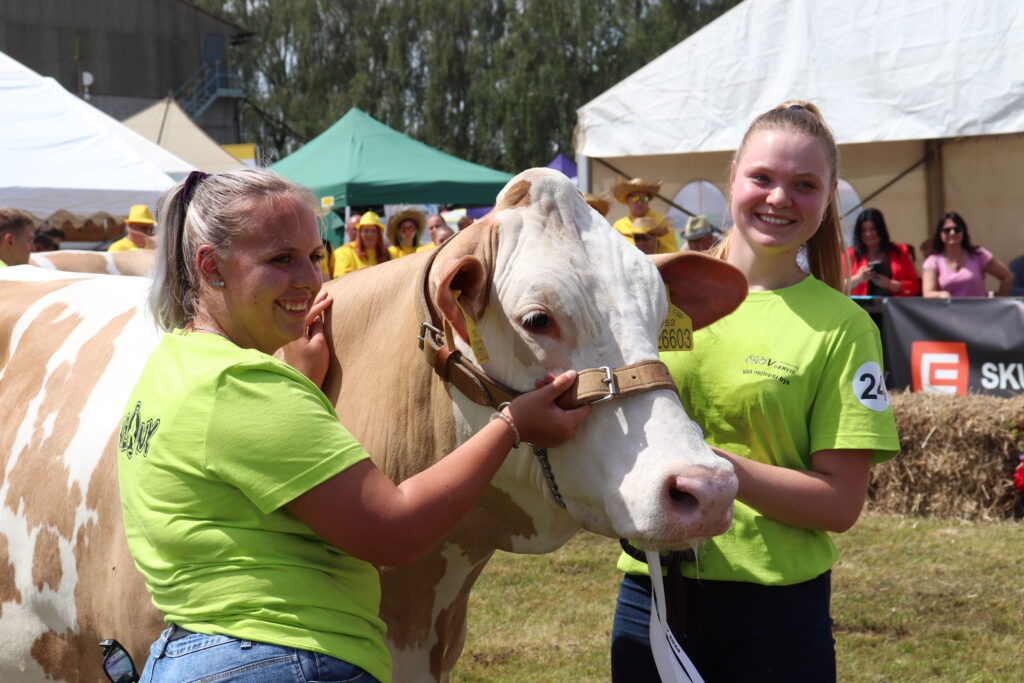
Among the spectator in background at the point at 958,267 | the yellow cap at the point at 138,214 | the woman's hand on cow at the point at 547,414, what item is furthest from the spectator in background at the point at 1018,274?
the woman's hand on cow at the point at 547,414

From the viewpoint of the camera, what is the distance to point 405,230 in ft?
36.3

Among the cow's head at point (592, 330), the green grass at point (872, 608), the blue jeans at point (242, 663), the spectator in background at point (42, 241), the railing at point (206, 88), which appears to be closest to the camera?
the blue jeans at point (242, 663)

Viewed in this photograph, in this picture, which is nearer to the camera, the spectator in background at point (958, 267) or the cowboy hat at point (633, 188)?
the cowboy hat at point (633, 188)

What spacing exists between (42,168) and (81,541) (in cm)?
613

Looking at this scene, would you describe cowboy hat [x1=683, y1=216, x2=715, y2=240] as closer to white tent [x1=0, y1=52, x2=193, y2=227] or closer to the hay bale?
the hay bale

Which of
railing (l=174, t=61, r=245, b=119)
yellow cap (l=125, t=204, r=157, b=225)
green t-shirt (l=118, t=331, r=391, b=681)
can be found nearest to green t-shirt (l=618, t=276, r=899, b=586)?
green t-shirt (l=118, t=331, r=391, b=681)

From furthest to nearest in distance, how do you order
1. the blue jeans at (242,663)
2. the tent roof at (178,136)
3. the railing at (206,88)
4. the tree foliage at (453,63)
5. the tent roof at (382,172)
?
the railing at (206,88), the tree foliage at (453,63), the tent roof at (178,136), the tent roof at (382,172), the blue jeans at (242,663)

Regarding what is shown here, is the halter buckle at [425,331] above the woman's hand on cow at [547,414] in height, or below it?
above

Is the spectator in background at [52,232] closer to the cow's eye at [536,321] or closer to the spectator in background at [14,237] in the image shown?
the spectator in background at [14,237]

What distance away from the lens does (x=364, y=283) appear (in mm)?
2564

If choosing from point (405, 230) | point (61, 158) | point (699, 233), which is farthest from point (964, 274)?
point (61, 158)

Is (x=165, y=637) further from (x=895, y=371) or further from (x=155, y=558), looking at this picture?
(x=895, y=371)

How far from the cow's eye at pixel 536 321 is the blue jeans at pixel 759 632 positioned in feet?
2.06

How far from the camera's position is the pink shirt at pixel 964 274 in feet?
28.7
